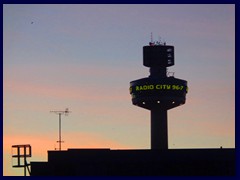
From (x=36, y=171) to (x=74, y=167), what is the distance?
7.37 metres

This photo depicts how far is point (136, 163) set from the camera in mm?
117000

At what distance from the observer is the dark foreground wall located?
371 ft

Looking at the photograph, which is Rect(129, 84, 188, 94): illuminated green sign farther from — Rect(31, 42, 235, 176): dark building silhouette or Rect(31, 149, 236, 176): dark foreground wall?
Rect(31, 149, 236, 176): dark foreground wall

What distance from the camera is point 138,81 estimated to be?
17425cm

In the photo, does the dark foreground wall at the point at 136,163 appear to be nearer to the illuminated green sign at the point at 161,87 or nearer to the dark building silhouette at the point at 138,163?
the dark building silhouette at the point at 138,163

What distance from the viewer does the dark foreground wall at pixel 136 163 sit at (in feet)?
371

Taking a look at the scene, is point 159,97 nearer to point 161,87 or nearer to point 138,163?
point 161,87

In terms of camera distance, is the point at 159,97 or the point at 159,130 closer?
the point at 159,97

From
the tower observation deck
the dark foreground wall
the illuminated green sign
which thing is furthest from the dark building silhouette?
the illuminated green sign

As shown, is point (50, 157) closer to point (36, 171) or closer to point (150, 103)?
point (36, 171)

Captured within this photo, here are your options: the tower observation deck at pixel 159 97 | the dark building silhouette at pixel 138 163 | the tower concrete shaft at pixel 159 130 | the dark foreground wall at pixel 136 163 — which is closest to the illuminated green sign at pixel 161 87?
the tower observation deck at pixel 159 97

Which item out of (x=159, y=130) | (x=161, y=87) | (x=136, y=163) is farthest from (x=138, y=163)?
(x=161, y=87)

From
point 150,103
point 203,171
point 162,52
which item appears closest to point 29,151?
point 203,171

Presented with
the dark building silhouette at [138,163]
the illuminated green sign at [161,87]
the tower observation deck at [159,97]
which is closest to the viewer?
the dark building silhouette at [138,163]
